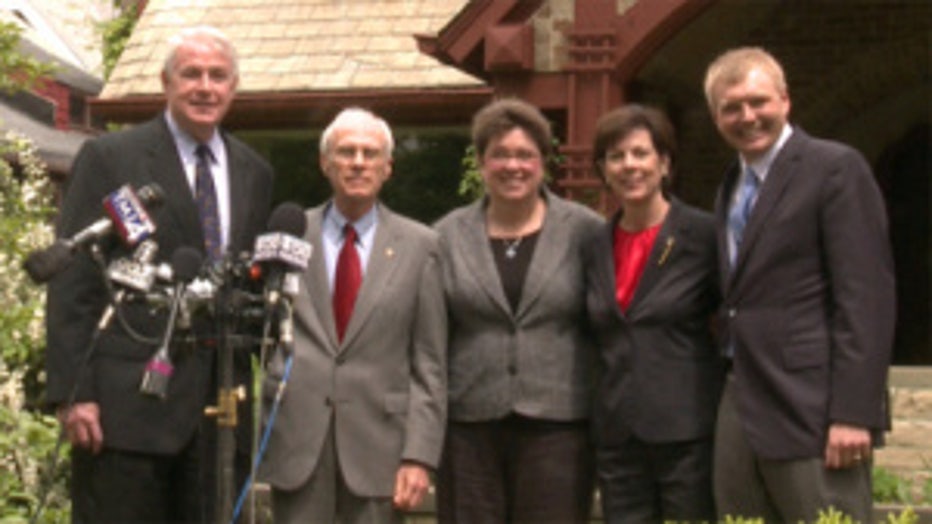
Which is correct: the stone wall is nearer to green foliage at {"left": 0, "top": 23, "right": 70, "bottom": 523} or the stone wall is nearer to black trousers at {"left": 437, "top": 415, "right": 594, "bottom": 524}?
black trousers at {"left": 437, "top": 415, "right": 594, "bottom": 524}

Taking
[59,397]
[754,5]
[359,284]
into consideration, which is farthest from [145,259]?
[754,5]

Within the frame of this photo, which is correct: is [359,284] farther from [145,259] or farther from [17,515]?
[17,515]

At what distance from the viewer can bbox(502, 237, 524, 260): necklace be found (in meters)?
5.56

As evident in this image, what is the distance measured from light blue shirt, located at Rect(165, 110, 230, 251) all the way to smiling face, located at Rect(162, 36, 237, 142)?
0.11m

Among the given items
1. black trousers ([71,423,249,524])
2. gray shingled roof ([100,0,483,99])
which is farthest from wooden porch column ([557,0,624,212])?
black trousers ([71,423,249,524])

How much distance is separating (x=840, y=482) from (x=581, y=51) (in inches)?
254

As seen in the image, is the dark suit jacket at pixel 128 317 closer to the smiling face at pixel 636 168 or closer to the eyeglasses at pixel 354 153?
the eyeglasses at pixel 354 153

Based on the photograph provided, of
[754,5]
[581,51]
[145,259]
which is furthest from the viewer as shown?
[754,5]

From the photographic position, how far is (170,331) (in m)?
4.29

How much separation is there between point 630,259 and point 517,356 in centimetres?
50

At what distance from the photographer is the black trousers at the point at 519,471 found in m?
5.46

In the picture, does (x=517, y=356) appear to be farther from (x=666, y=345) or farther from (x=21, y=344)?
(x=21, y=344)

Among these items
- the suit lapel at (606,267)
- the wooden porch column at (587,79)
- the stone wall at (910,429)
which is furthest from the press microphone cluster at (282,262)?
the wooden porch column at (587,79)

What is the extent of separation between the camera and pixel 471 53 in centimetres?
1133
